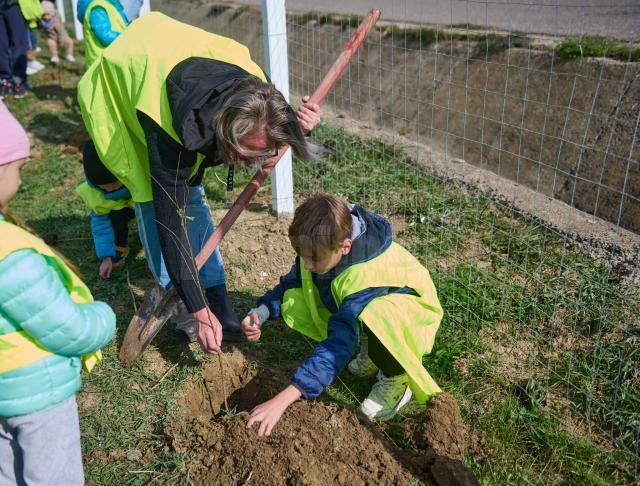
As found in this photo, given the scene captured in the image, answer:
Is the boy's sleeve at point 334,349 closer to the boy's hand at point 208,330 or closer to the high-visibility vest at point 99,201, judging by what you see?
the boy's hand at point 208,330

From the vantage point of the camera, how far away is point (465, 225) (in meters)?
4.08

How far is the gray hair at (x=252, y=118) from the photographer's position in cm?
211

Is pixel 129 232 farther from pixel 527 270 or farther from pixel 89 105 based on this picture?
pixel 527 270

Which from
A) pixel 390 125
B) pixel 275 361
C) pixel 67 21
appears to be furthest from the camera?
pixel 67 21

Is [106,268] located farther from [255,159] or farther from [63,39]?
[63,39]

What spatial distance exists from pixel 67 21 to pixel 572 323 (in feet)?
40.2

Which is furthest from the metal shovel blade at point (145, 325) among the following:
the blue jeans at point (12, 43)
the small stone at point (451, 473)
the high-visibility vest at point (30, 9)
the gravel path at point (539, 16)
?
the high-visibility vest at point (30, 9)

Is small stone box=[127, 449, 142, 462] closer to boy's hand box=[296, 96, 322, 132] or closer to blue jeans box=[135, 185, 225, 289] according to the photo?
blue jeans box=[135, 185, 225, 289]

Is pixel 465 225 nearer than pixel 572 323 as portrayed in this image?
No

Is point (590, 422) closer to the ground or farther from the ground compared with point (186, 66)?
closer to the ground

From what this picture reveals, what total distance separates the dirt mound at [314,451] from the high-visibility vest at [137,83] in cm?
109

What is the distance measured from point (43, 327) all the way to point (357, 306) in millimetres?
1225

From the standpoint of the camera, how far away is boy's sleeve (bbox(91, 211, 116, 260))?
382 cm

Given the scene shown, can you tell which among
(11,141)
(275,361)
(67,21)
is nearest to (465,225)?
(275,361)
